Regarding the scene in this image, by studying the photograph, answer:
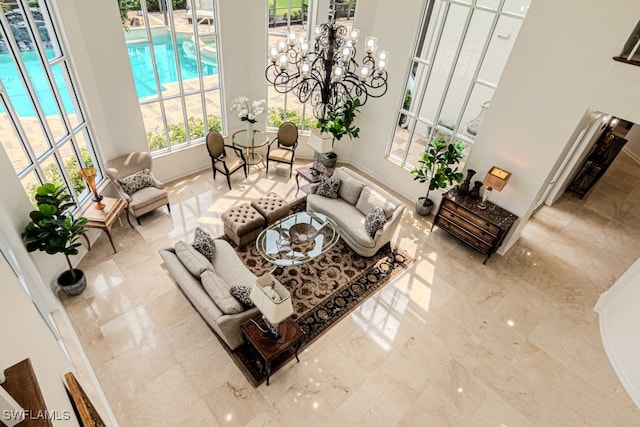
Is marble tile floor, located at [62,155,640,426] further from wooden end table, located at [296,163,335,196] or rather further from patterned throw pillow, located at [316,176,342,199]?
wooden end table, located at [296,163,335,196]

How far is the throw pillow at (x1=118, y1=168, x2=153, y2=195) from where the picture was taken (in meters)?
6.47

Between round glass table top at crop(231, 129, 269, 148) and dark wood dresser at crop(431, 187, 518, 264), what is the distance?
3705 millimetres

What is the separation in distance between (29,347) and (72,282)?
3705mm

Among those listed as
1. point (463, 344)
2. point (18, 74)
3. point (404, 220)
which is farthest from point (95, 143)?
point (463, 344)

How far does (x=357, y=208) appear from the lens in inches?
271

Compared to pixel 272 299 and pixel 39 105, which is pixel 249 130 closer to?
pixel 39 105

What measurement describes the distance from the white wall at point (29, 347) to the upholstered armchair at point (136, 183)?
4.00m

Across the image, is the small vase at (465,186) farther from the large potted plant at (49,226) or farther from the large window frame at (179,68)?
the large potted plant at (49,226)

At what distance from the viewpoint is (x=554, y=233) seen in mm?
7363

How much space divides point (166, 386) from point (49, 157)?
11.5ft

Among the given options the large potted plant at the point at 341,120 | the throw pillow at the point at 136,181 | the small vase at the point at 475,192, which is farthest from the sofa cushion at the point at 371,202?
the throw pillow at the point at 136,181

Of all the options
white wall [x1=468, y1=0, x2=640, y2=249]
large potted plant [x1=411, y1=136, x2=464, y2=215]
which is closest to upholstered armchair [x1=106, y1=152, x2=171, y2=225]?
large potted plant [x1=411, y1=136, x2=464, y2=215]

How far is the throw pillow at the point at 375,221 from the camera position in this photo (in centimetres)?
621

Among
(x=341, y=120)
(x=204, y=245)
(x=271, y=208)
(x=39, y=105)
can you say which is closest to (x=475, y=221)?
(x=341, y=120)
